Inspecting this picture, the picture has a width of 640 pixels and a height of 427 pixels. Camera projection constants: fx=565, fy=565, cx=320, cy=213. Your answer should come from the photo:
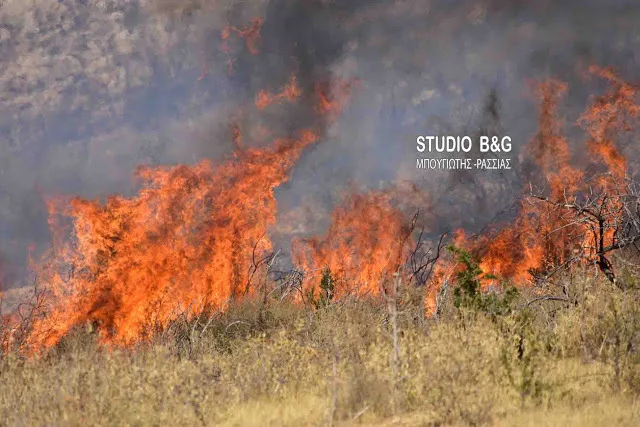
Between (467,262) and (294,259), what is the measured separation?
50.9 feet

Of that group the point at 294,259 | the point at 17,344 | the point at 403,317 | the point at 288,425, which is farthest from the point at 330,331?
the point at 294,259

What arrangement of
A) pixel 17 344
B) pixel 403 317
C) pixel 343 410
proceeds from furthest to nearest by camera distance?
1. pixel 403 317
2. pixel 17 344
3. pixel 343 410

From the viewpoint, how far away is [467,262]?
15109 mm

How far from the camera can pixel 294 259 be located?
29.7 metres

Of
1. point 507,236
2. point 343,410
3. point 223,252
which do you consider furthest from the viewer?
point 507,236

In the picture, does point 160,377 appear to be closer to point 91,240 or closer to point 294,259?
point 91,240

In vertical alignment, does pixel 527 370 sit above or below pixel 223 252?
below

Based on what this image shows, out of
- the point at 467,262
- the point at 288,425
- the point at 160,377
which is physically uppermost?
the point at 467,262

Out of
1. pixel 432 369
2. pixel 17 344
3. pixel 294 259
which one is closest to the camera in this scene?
pixel 432 369

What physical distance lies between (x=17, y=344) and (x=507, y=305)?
12412mm

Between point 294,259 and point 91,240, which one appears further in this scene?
point 294,259

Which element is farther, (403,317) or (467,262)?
(403,317)

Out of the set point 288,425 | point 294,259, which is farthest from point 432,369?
point 294,259

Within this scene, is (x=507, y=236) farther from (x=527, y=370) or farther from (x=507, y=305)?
(x=527, y=370)
